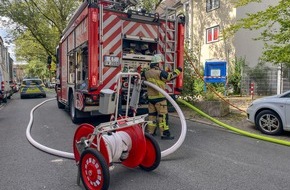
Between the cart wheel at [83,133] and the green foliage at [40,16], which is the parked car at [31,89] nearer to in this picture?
the green foliage at [40,16]

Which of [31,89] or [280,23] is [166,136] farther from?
[31,89]

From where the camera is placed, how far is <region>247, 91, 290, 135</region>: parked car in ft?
20.6

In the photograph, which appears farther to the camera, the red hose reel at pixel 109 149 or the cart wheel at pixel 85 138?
the cart wheel at pixel 85 138

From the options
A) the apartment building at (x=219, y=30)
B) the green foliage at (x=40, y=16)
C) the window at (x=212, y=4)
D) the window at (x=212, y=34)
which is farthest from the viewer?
the green foliage at (x=40, y=16)

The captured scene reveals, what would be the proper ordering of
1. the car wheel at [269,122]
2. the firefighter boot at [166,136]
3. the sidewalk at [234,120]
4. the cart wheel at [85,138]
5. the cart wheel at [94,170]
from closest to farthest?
the cart wheel at [94,170] < the cart wheel at [85,138] < the firefighter boot at [166,136] < the car wheel at [269,122] < the sidewalk at [234,120]

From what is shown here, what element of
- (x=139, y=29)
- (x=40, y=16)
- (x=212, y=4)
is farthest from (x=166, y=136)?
(x=40, y=16)

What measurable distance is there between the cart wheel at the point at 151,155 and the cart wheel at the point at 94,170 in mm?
961

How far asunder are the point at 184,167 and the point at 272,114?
3.36 m

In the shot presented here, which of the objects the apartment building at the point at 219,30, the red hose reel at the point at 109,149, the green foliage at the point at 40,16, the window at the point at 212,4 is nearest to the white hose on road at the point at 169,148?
the red hose reel at the point at 109,149

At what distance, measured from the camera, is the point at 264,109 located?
6.77 m

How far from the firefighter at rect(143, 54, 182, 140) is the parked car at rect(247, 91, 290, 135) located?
240 centimetres

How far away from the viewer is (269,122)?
Answer: 260 inches

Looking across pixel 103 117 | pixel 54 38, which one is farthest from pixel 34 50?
pixel 103 117

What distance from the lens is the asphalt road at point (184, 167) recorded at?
363cm
